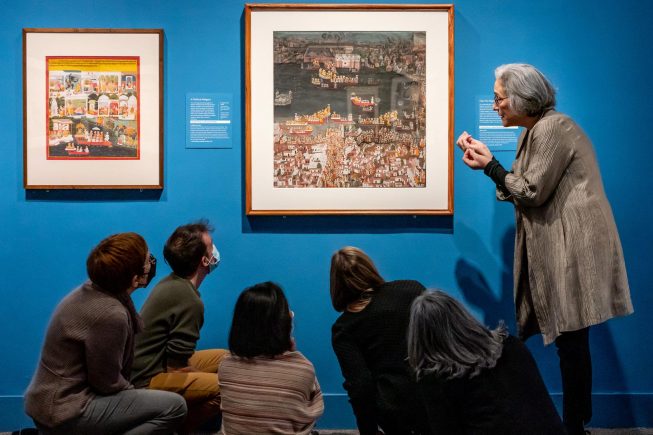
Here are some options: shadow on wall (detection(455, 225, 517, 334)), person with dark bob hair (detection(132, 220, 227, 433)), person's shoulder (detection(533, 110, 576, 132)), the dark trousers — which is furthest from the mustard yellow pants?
person's shoulder (detection(533, 110, 576, 132))

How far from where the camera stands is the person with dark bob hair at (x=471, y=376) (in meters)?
1.53

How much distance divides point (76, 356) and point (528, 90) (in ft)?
6.32

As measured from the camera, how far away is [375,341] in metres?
2.18

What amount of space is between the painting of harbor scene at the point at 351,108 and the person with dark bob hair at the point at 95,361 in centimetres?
106

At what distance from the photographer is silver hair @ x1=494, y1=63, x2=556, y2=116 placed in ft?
8.21

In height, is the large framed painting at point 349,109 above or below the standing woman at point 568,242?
above

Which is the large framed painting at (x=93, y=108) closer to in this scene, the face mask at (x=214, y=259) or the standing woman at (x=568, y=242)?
the face mask at (x=214, y=259)

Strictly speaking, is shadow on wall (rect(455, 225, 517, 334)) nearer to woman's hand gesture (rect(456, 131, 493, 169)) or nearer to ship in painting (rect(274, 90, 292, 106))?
woman's hand gesture (rect(456, 131, 493, 169))

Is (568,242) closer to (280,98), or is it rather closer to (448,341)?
(448,341)

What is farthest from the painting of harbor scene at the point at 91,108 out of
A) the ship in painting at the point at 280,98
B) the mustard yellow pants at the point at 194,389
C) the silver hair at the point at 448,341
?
the silver hair at the point at 448,341

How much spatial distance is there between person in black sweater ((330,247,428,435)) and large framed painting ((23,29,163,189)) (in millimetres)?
1225

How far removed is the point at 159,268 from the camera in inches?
119

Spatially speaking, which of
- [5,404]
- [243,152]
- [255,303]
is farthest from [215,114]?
[5,404]

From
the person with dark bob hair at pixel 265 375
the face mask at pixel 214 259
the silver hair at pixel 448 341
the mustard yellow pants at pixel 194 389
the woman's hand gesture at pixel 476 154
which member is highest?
the woman's hand gesture at pixel 476 154
